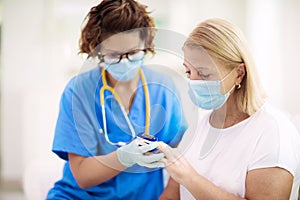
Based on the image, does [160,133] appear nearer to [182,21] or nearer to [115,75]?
[115,75]

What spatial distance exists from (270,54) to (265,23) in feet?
0.48

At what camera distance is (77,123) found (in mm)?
1287

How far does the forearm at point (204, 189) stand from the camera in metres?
1.12

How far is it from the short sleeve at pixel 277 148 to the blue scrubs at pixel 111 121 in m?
0.24

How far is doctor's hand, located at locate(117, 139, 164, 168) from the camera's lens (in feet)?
3.60

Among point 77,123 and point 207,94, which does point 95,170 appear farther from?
point 207,94

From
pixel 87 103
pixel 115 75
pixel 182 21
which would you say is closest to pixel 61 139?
pixel 87 103

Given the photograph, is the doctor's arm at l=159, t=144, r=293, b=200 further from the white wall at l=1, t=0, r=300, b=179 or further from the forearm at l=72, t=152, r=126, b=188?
the white wall at l=1, t=0, r=300, b=179

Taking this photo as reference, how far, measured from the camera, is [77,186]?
140 centimetres

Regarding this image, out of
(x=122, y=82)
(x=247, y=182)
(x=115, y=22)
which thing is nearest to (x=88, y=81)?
(x=122, y=82)

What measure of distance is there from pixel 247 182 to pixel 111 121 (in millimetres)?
453

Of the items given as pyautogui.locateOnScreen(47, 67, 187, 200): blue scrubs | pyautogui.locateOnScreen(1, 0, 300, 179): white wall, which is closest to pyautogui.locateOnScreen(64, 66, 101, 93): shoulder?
pyautogui.locateOnScreen(47, 67, 187, 200): blue scrubs

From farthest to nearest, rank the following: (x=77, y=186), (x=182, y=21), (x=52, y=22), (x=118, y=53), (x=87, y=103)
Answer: (x=52, y=22) → (x=182, y=21) → (x=77, y=186) → (x=87, y=103) → (x=118, y=53)

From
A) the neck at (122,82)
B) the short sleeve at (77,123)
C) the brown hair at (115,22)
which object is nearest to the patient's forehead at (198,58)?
the brown hair at (115,22)
